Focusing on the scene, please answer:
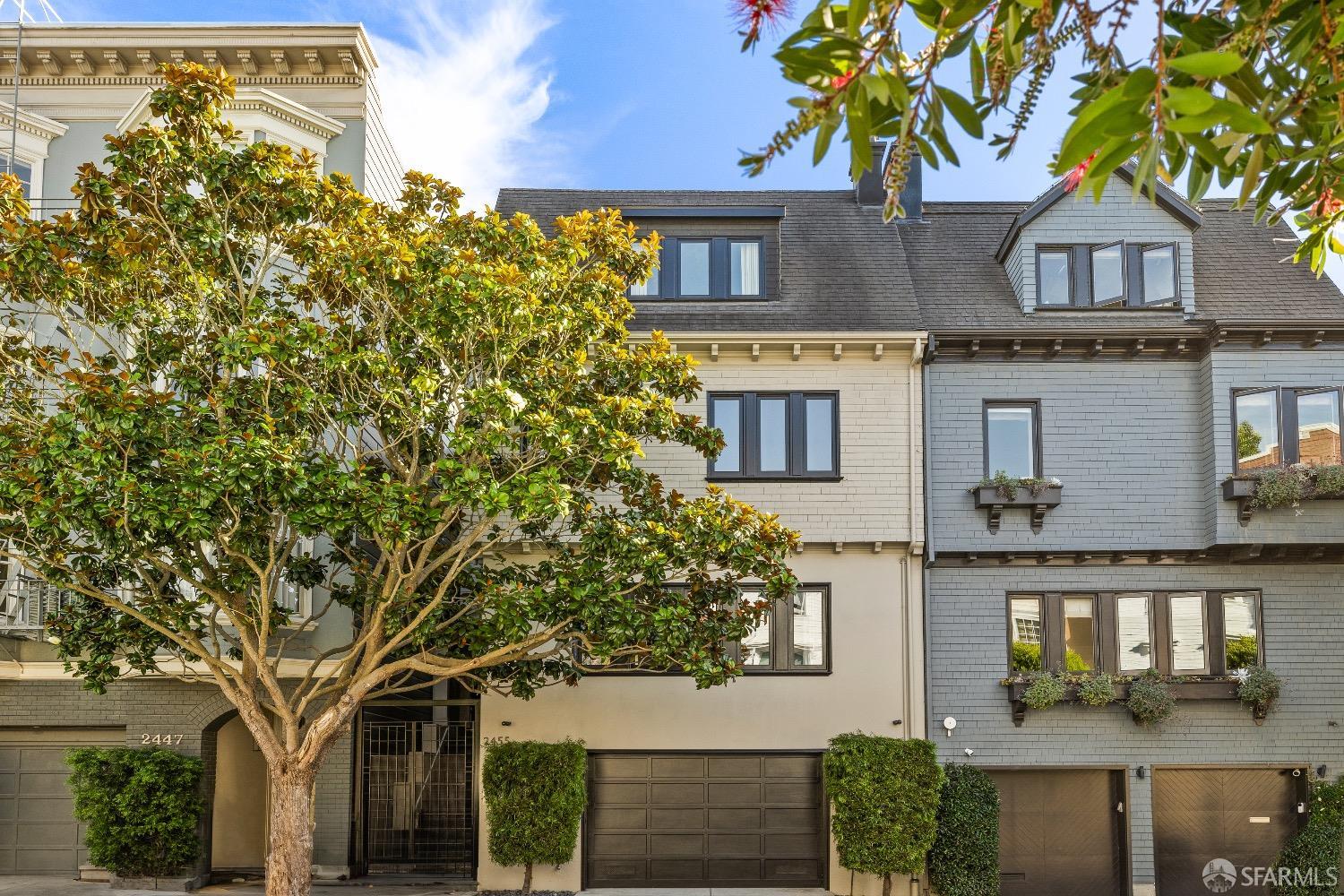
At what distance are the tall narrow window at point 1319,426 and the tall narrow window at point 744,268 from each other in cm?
772

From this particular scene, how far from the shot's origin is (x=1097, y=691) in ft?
54.2

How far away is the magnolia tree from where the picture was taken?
1189 centimetres

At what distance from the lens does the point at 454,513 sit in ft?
41.8

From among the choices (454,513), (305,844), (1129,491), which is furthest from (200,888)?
(1129,491)

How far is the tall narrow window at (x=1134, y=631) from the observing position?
1709cm

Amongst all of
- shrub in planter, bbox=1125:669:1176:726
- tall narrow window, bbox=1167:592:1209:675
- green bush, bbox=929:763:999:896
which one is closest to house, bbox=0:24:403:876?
green bush, bbox=929:763:999:896

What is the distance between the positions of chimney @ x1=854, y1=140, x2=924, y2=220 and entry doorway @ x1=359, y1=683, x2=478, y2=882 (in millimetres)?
10055

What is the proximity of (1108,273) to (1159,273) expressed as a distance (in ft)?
2.33

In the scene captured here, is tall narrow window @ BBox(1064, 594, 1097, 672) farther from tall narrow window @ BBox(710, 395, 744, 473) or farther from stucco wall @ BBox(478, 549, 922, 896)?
tall narrow window @ BBox(710, 395, 744, 473)

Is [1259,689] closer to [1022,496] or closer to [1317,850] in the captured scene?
[1317,850]

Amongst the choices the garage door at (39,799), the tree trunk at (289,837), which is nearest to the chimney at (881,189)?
the tree trunk at (289,837)

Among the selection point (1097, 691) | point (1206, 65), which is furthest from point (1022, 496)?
point (1206, 65)

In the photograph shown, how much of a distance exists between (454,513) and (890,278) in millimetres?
8683

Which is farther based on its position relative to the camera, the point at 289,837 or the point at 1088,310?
the point at 1088,310
